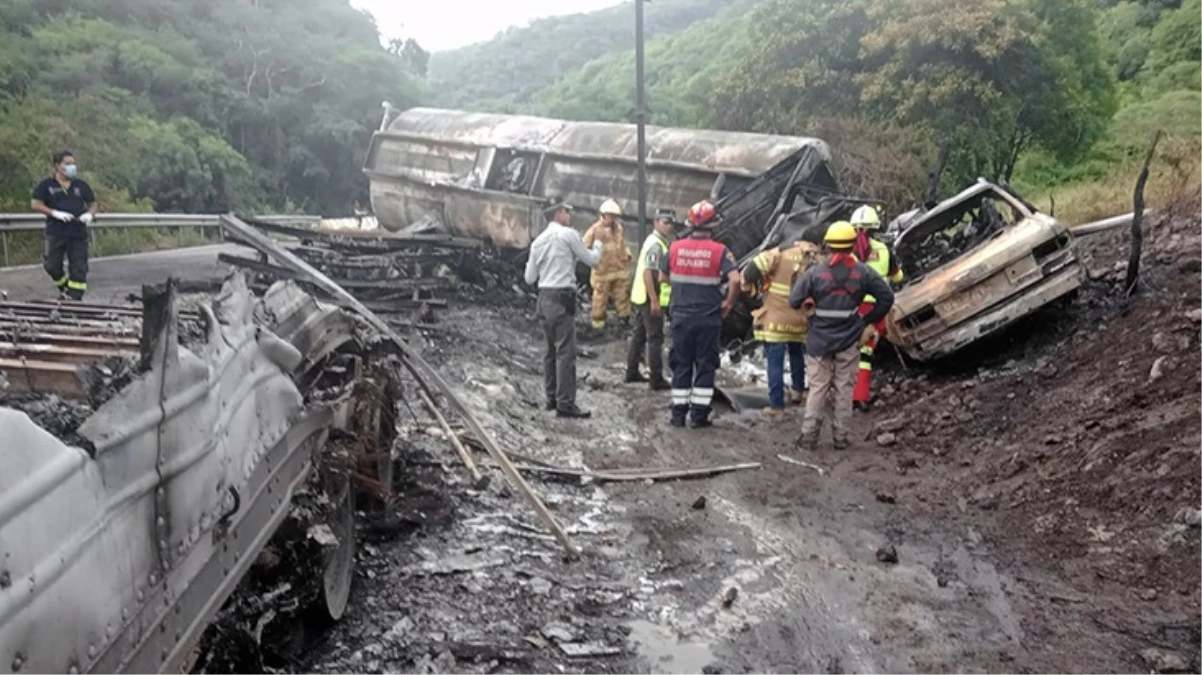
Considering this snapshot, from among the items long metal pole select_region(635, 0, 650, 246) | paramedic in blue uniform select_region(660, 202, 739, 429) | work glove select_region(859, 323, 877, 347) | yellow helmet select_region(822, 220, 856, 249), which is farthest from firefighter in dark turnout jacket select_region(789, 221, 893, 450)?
long metal pole select_region(635, 0, 650, 246)

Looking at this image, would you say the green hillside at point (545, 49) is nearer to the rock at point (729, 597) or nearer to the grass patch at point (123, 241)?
the grass patch at point (123, 241)

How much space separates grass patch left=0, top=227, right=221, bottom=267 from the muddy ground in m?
8.94

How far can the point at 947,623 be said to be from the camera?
12.8 feet

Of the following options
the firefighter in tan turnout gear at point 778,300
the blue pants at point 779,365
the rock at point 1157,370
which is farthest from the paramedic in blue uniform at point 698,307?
the rock at point 1157,370

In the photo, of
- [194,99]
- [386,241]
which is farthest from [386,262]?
[194,99]

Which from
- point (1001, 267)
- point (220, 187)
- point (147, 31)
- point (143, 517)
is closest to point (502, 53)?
point (147, 31)

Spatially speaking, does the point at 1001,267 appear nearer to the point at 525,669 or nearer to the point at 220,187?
the point at 525,669

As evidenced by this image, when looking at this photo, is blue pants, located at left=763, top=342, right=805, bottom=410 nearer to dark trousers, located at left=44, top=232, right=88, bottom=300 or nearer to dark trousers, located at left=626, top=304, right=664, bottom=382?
dark trousers, located at left=626, top=304, right=664, bottom=382

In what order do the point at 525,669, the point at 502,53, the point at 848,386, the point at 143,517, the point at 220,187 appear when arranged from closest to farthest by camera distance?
the point at 143,517 < the point at 525,669 < the point at 848,386 < the point at 220,187 < the point at 502,53

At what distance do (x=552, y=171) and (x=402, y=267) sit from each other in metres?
2.78

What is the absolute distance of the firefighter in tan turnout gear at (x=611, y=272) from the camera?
9.38 m

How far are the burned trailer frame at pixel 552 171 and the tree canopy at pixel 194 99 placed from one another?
258 inches

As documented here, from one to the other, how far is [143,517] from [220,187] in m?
26.3

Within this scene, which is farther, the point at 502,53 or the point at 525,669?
the point at 502,53
